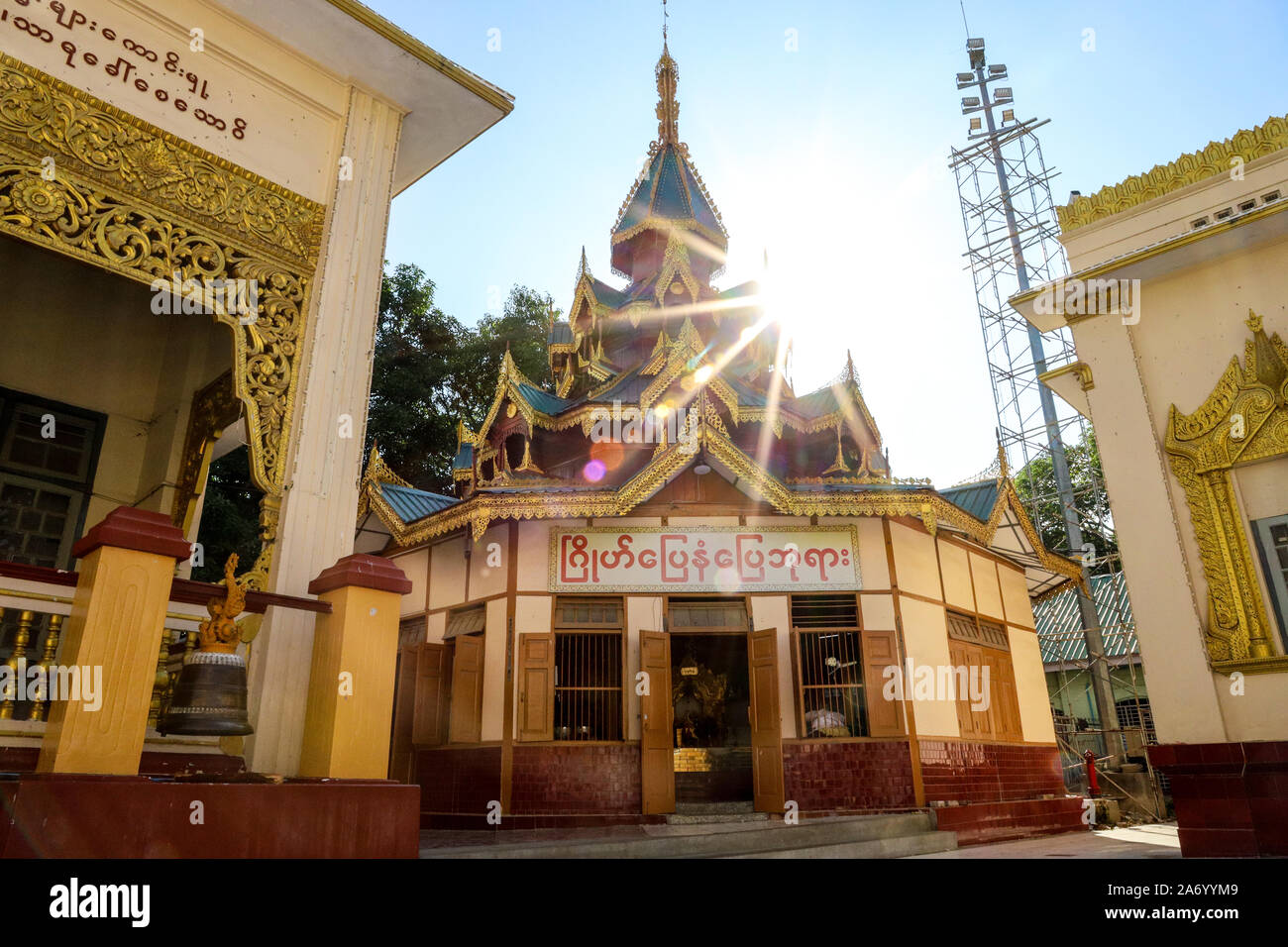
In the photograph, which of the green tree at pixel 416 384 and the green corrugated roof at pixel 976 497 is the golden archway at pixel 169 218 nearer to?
the green corrugated roof at pixel 976 497

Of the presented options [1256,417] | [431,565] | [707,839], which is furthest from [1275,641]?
[431,565]

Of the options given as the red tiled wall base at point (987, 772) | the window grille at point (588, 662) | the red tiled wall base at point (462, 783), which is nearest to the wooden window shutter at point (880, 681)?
the red tiled wall base at point (987, 772)

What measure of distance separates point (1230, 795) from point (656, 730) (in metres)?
6.76

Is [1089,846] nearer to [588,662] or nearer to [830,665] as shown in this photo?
[830,665]

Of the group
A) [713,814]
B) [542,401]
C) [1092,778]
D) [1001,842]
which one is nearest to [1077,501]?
[1092,778]

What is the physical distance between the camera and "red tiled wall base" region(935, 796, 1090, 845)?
444 inches

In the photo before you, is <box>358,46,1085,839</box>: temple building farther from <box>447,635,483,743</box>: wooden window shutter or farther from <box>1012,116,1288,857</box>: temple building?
<box>1012,116,1288,857</box>: temple building

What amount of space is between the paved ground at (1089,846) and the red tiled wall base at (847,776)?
4.11 feet

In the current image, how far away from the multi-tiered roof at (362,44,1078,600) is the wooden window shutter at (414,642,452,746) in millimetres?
1936

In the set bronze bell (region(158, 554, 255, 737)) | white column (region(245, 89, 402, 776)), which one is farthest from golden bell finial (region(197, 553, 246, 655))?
white column (region(245, 89, 402, 776))
